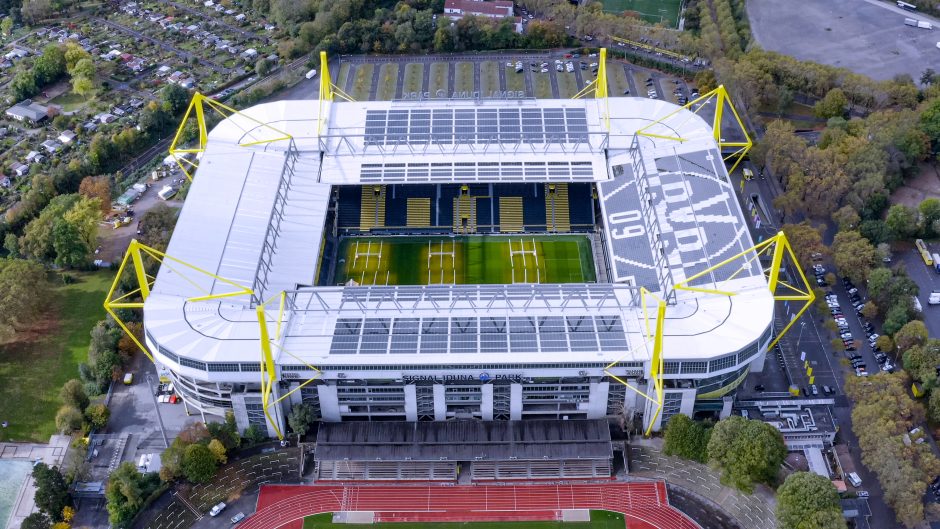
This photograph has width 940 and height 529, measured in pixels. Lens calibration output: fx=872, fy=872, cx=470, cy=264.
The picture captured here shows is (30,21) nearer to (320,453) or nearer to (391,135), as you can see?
(391,135)

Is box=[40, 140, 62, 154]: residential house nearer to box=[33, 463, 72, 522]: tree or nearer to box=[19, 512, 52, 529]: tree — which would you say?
box=[33, 463, 72, 522]: tree

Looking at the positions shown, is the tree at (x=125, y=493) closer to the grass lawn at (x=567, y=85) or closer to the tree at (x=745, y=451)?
the tree at (x=745, y=451)

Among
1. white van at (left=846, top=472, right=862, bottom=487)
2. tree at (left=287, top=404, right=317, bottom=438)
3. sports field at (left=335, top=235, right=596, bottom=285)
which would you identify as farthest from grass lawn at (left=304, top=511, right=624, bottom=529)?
sports field at (left=335, top=235, right=596, bottom=285)

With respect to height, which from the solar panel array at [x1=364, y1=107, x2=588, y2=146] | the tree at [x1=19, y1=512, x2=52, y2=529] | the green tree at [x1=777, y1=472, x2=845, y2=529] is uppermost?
the solar panel array at [x1=364, y1=107, x2=588, y2=146]

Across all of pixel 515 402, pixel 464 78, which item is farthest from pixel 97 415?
pixel 464 78

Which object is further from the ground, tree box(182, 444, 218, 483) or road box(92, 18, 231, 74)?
road box(92, 18, 231, 74)

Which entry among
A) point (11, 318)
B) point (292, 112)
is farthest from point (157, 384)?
point (292, 112)
